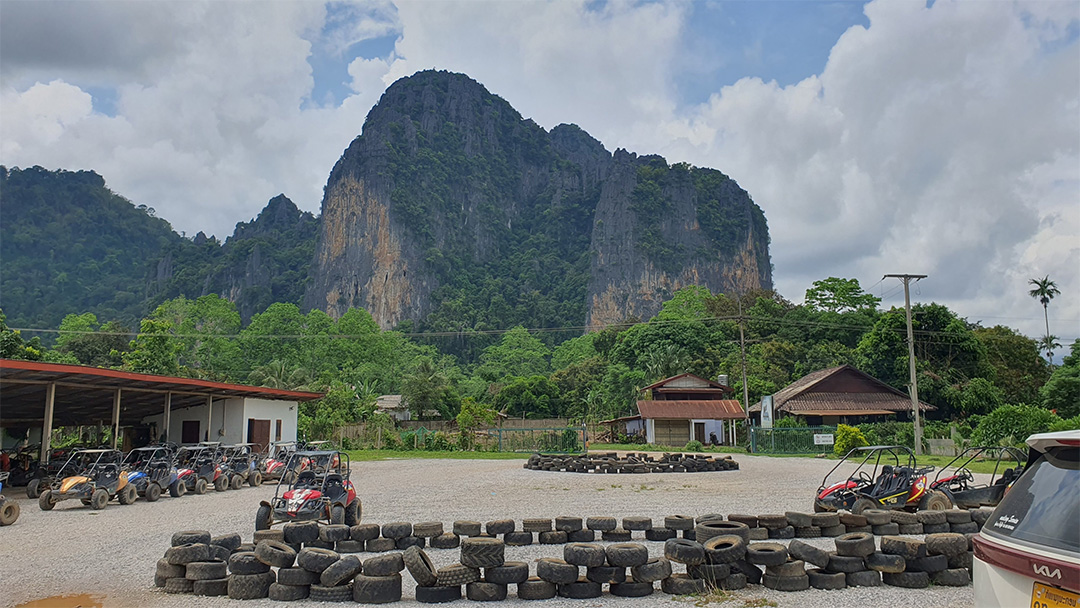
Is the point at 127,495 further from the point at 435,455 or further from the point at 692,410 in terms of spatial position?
the point at 692,410

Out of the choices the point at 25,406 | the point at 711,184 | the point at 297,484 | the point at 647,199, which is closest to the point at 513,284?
the point at 647,199

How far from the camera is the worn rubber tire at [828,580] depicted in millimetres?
6789

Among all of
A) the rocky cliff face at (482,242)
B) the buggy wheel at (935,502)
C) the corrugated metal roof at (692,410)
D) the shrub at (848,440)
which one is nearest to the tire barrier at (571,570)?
the buggy wheel at (935,502)

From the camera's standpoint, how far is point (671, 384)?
170 ft

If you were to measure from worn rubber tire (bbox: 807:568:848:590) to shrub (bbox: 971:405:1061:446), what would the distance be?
2374 cm

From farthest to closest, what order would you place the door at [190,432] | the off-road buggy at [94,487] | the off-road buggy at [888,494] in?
1. the door at [190,432]
2. the off-road buggy at [94,487]
3. the off-road buggy at [888,494]

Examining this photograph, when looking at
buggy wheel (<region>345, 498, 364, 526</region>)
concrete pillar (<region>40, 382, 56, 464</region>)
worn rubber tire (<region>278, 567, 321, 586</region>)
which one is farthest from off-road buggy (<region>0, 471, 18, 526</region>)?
worn rubber tire (<region>278, 567, 321, 586</region>)

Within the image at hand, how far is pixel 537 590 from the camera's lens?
666 cm

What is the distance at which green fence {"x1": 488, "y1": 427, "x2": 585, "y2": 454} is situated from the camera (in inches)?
1505

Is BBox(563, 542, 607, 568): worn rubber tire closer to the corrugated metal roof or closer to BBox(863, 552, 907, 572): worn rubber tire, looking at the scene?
BBox(863, 552, 907, 572): worn rubber tire

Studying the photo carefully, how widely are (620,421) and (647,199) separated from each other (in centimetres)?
9515

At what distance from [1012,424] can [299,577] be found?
28601mm

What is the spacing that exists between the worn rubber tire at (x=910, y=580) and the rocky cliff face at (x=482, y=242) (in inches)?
4687

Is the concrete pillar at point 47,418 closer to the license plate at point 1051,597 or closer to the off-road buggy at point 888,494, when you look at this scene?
the off-road buggy at point 888,494
